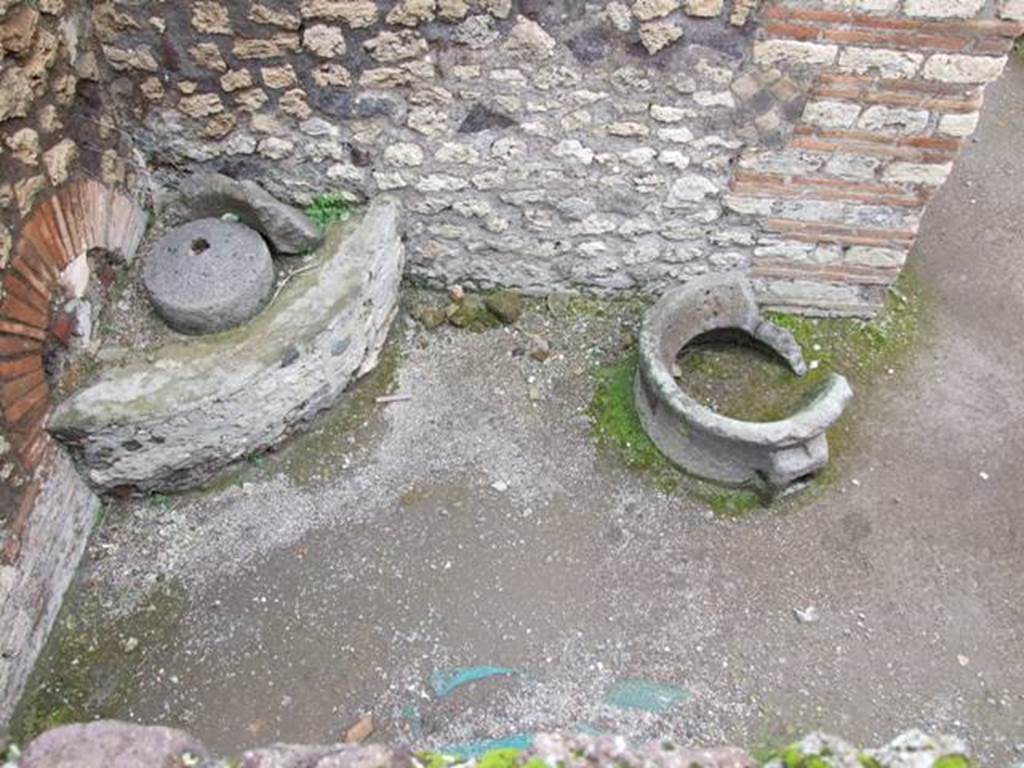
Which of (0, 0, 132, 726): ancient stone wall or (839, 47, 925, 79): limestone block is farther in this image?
(839, 47, 925, 79): limestone block

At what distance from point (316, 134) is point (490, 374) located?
4.61 feet

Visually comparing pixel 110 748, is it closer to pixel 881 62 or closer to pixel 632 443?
pixel 632 443

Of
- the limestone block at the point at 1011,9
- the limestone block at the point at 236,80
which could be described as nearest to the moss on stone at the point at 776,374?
the limestone block at the point at 1011,9

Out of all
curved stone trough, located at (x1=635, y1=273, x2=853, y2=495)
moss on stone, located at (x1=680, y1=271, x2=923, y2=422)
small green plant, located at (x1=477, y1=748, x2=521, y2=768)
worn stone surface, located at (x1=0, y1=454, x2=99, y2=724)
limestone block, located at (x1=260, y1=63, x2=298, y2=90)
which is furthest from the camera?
moss on stone, located at (x1=680, y1=271, x2=923, y2=422)

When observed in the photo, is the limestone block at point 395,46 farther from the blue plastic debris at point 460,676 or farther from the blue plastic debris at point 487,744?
the blue plastic debris at point 487,744

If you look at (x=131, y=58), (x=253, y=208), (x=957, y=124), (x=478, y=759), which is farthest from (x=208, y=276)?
(x=957, y=124)

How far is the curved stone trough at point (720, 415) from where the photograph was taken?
12.3 feet

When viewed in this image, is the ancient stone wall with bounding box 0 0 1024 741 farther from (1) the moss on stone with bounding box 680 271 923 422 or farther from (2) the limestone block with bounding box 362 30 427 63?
(1) the moss on stone with bounding box 680 271 923 422

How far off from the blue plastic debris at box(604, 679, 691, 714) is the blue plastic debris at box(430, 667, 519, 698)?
408 mm

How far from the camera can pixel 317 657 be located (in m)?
3.57

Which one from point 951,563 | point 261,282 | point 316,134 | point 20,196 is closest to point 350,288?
point 261,282

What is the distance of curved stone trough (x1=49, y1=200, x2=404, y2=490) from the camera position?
3.59 meters

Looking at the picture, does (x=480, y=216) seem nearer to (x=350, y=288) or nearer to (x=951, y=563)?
(x=350, y=288)

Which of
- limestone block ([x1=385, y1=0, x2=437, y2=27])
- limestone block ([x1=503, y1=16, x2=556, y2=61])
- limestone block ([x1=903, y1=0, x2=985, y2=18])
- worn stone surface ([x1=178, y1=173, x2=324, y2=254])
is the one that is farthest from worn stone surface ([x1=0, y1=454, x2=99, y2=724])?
limestone block ([x1=903, y1=0, x2=985, y2=18])
